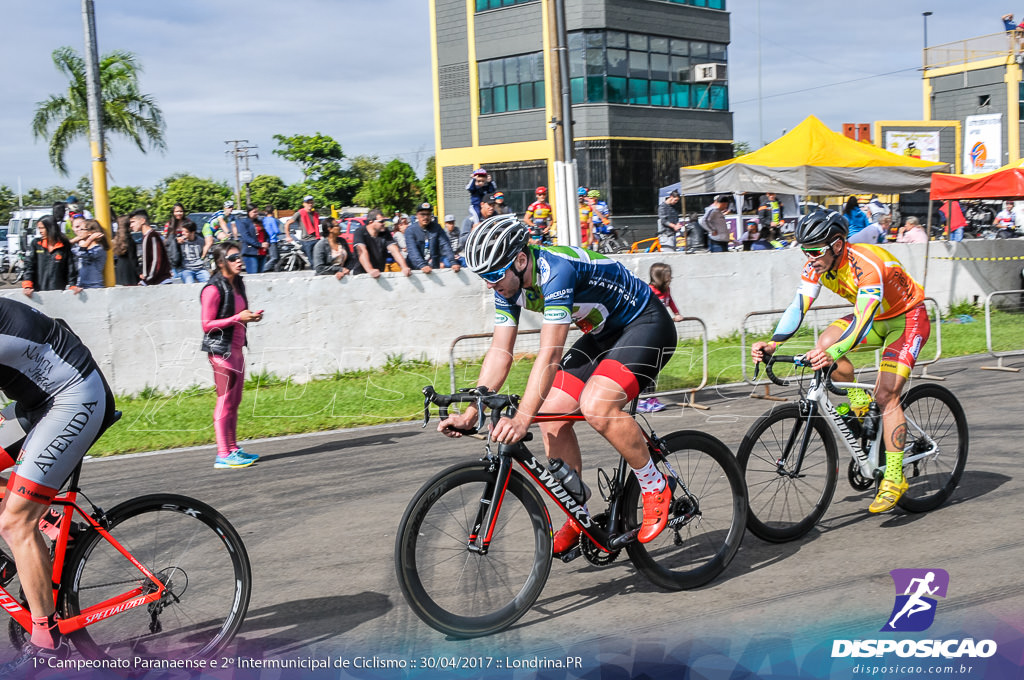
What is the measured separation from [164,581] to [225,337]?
4585 millimetres

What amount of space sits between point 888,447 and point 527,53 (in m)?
35.9

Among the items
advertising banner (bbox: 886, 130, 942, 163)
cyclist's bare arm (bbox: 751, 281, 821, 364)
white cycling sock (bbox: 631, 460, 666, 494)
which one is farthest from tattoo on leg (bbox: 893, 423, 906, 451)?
advertising banner (bbox: 886, 130, 942, 163)

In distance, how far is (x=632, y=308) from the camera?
16.5 ft

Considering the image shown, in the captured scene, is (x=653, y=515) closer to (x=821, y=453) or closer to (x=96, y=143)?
(x=821, y=453)

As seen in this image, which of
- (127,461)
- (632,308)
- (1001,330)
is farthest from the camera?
(1001,330)

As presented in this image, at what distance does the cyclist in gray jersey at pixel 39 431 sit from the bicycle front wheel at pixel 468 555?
1449 millimetres

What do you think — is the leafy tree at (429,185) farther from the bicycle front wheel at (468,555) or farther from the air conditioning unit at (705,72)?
the bicycle front wheel at (468,555)

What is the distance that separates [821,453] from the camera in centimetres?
570

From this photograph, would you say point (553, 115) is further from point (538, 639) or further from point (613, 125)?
point (613, 125)

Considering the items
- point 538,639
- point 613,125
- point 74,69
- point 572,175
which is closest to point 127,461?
point 538,639

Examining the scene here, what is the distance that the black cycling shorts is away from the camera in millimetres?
4785

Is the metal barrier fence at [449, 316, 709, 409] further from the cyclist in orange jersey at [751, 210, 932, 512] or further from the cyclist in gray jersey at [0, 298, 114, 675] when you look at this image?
the cyclist in gray jersey at [0, 298, 114, 675]

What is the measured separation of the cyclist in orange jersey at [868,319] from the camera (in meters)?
5.73

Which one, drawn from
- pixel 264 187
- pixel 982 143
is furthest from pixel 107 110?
pixel 264 187
